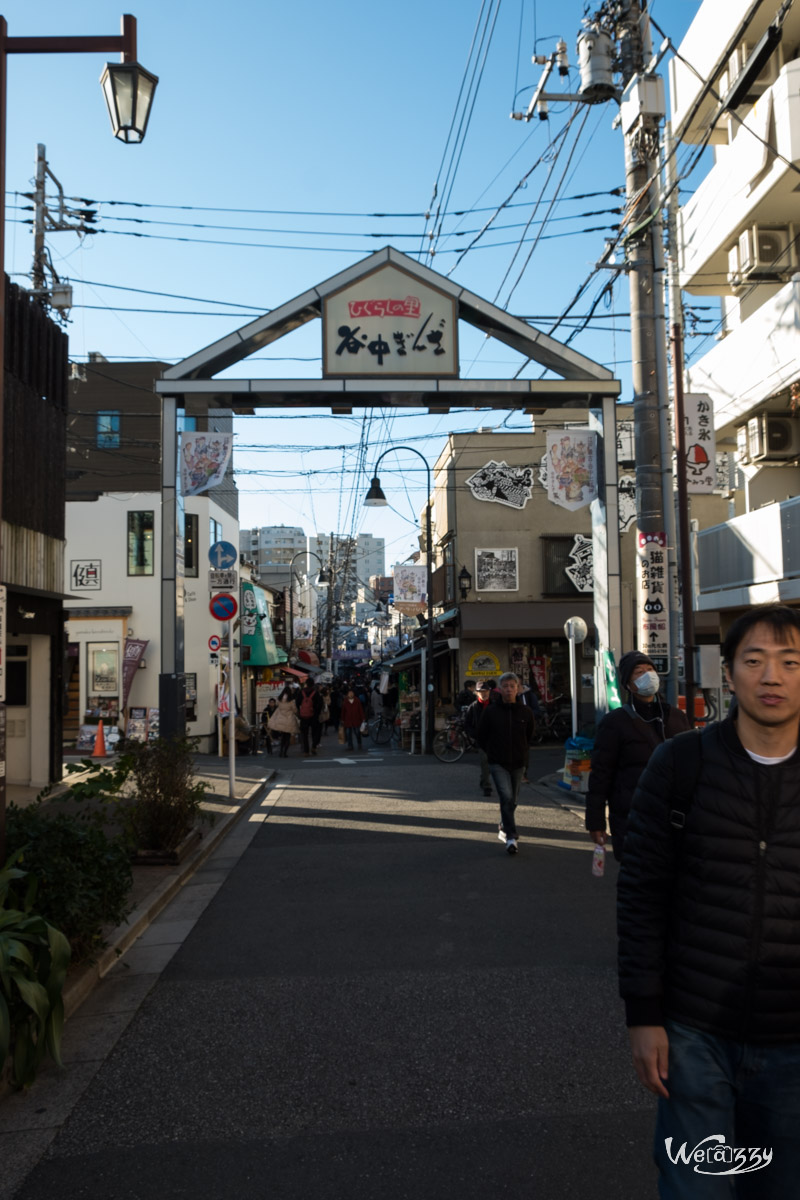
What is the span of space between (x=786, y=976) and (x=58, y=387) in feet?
47.8

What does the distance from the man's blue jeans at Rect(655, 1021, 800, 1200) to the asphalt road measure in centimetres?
106

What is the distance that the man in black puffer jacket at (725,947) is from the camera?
248 cm

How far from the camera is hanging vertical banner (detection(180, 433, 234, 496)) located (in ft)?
46.2

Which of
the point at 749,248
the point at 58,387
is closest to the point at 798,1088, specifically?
the point at 58,387

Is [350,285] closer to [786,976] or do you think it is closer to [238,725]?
[786,976]

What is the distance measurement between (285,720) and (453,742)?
4358 mm

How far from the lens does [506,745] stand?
9922mm

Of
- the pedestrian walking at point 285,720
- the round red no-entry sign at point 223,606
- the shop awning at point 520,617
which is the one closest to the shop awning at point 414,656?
the shop awning at point 520,617

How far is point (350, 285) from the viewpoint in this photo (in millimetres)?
14258

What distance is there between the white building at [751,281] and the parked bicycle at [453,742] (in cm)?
637

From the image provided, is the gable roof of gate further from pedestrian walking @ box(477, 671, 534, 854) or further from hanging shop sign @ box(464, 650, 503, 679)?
hanging shop sign @ box(464, 650, 503, 679)

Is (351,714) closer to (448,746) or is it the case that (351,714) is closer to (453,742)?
(453,742)

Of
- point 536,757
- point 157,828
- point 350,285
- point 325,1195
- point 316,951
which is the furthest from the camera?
point 536,757

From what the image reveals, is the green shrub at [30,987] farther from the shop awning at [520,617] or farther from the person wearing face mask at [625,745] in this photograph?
the shop awning at [520,617]
